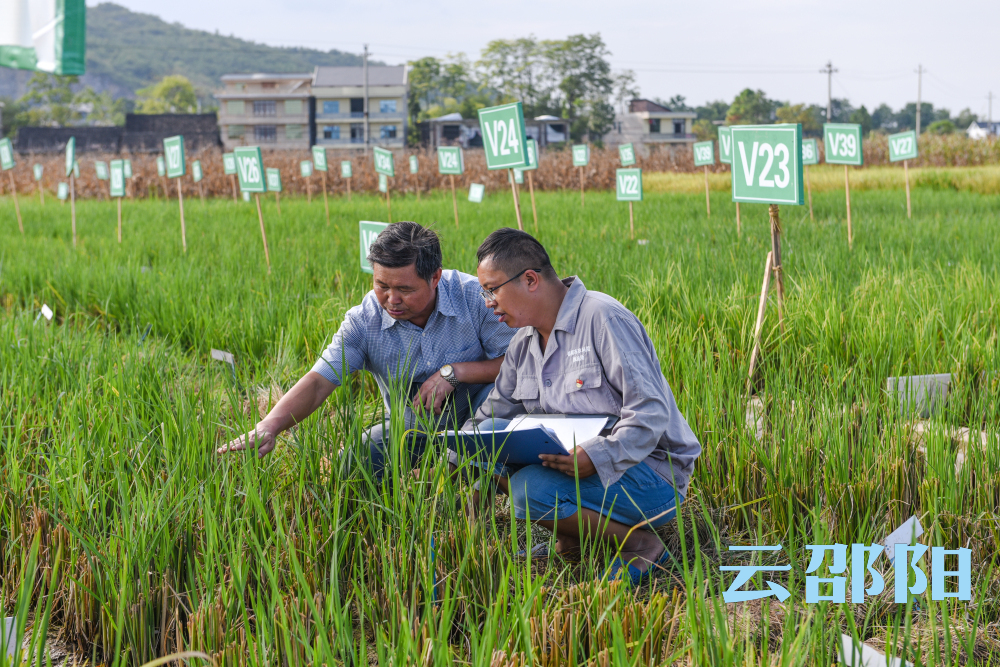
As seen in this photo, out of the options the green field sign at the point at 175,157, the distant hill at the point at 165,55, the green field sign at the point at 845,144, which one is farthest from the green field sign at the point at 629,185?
the distant hill at the point at 165,55

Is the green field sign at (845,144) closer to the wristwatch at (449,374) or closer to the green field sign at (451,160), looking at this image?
the green field sign at (451,160)

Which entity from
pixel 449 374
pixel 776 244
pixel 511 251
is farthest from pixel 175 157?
pixel 511 251

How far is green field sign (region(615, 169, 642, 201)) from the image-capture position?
7461mm

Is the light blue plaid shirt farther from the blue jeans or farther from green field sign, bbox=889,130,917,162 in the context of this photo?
green field sign, bbox=889,130,917,162

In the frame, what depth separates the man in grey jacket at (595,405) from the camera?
5.87 feet

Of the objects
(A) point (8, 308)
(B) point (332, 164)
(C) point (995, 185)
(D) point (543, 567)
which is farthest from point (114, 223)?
(C) point (995, 185)

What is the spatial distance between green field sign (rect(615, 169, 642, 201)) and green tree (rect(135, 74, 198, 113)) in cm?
7777

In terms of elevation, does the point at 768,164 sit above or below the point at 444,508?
above

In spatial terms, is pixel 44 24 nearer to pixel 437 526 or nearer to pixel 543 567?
pixel 437 526

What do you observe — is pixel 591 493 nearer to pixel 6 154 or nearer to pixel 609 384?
pixel 609 384

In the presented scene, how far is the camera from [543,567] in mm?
1891

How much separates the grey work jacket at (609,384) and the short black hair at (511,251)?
14 centimetres

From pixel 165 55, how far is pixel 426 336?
550 ft

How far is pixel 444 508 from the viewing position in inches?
67.6
